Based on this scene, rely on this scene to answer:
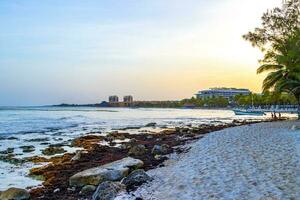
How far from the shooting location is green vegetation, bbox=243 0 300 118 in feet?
96.6

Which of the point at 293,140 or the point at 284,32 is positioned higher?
the point at 284,32

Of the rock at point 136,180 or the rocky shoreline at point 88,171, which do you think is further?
the rocky shoreline at point 88,171

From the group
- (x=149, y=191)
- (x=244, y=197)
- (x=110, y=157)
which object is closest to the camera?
Answer: (x=244, y=197)

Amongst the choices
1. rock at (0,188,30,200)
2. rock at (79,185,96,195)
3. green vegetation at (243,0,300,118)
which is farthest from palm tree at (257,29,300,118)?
rock at (0,188,30,200)

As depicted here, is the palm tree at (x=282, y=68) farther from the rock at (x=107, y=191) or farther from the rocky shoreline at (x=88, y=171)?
the rock at (x=107, y=191)

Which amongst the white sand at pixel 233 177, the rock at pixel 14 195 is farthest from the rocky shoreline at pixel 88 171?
the white sand at pixel 233 177

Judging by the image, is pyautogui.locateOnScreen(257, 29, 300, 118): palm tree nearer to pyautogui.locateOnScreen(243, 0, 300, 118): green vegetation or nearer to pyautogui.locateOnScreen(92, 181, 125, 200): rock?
pyautogui.locateOnScreen(243, 0, 300, 118): green vegetation

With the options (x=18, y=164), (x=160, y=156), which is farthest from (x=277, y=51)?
(x=18, y=164)

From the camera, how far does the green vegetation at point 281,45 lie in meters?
29.4

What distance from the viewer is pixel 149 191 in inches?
409

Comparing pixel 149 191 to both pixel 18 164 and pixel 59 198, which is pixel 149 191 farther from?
pixel 18 164

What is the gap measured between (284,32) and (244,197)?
2568 centimetres

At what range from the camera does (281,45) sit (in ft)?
107

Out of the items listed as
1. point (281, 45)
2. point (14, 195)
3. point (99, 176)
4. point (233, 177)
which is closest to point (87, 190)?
point (99, 176)
